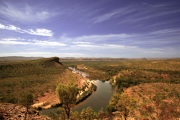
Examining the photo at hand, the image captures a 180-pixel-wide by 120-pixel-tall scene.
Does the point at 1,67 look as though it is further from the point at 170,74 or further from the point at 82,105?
the point at 170,74

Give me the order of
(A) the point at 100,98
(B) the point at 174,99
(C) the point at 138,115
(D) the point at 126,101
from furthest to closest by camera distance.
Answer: (A) the point at 100,98, (B) the point at 174,99, (C) the point at 138,115, (D) the point at 126,101

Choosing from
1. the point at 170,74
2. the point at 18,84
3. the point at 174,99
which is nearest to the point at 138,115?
the point at 174,99

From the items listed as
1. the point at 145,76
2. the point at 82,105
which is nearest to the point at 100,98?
the point at 82,105

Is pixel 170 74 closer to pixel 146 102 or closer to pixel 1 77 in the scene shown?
pixel 146 102

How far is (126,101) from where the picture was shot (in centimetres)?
2169

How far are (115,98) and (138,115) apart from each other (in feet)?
22.6

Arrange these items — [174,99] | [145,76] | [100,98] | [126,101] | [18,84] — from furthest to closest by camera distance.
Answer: [145,76]
[18,84]
[100,98]
[174,99]
[126,101]

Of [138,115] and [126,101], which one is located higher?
[126,101]

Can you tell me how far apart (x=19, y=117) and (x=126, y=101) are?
13.9 meters

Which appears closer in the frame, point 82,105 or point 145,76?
point 82,105

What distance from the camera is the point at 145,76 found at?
6366cm

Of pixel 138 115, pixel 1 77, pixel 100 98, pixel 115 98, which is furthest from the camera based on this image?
pixel 1 77

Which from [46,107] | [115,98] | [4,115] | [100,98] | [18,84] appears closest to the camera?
[4,115]

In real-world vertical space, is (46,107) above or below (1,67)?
below
